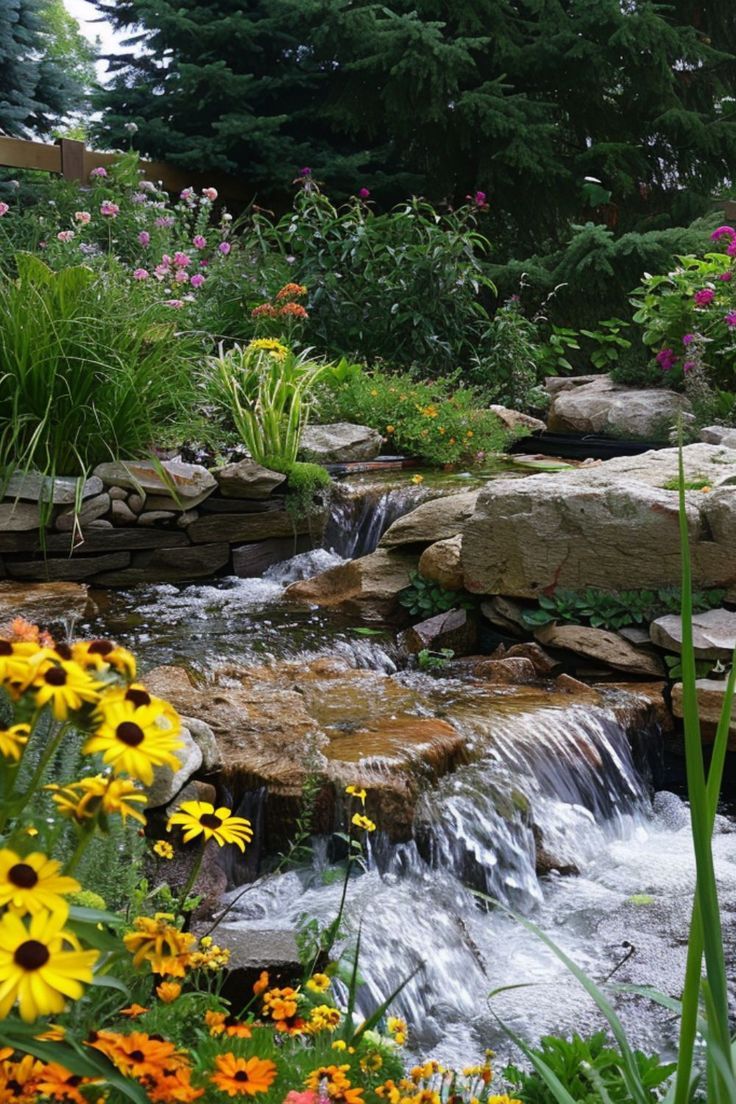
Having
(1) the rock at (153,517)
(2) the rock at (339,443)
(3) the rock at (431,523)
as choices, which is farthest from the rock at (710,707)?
(2) the rock at (339,443)

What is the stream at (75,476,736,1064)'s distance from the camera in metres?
2.61

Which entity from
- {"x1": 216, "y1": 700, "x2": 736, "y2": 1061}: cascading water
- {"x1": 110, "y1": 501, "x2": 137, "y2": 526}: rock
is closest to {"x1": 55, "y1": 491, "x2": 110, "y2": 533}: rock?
{"x1": 110, "y1": 501, "x2": 137, "y2": 526}: rock

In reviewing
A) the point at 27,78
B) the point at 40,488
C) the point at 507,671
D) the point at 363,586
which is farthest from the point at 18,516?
the point at 27,78

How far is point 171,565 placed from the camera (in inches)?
216

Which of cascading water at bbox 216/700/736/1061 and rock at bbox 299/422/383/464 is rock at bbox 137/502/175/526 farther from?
cascading water at bbox 216/700/736/1061

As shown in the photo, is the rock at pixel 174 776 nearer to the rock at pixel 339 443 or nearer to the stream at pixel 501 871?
the stream at pixel 501 871

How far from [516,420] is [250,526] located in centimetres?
318

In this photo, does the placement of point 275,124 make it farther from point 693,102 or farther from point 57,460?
point 57,460

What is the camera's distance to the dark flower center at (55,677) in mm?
775

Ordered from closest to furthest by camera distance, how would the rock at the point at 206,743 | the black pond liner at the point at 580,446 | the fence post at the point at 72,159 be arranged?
the rock at the point at 206,743, the black pond liner at the point at 580,446, the fence post at the point at 72,159

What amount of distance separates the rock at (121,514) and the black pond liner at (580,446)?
3.51 meters

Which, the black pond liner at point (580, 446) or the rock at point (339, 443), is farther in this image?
the black pond liner at point (580, 446)

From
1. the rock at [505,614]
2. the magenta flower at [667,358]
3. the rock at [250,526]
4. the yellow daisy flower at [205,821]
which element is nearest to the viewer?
the yellow daisy flower at [205,821]

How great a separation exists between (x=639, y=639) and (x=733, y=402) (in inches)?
151
